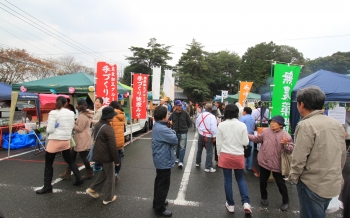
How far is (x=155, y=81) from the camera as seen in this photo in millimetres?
10242

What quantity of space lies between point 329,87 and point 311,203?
4916 millimetres

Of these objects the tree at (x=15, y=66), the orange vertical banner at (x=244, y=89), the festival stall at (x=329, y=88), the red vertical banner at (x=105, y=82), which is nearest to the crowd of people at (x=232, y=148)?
the red vertical banner at (x=105, y=82)

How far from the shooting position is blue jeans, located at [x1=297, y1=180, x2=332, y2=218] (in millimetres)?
1806

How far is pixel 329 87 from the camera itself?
5.41 m

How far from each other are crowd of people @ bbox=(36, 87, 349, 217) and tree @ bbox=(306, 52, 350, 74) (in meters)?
35.1

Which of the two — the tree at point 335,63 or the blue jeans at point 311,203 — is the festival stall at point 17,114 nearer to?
the blue jeans at point 311,203

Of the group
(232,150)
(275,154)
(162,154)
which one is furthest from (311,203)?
(162,154)

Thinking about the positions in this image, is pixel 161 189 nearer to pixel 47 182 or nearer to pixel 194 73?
pixel 47 182

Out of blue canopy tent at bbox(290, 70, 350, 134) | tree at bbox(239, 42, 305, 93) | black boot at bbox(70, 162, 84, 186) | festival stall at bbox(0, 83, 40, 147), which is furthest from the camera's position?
tree at bbox(239, 42, 305, 93)

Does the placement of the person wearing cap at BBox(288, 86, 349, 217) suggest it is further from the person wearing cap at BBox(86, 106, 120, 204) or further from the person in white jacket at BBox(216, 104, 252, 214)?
the person wearing cap at BBox(86, 106, 120, 204)

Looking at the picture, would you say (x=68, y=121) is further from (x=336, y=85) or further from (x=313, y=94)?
(x=336, y=85)

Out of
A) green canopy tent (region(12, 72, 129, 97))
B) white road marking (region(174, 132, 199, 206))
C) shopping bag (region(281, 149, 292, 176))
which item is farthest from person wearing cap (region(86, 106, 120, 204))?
green canopy tent (region(12, 72, 129, 97))

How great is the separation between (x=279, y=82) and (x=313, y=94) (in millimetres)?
3144

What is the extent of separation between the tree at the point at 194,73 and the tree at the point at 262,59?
25.1ft
